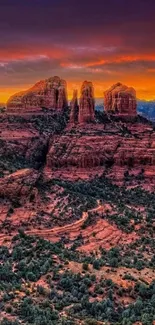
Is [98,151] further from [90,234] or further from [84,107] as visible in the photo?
[90,234]

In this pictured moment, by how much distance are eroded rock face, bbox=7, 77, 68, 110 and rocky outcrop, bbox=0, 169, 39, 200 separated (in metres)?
41.1

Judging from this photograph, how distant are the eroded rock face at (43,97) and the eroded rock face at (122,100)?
8.66 meters

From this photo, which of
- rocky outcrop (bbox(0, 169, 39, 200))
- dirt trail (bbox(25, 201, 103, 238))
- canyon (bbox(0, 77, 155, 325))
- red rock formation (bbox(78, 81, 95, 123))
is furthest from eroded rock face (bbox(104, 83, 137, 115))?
rocky outcrop (bbox(0, 169, 39, 200))

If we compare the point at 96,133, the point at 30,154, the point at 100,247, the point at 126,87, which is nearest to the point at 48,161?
the point at 30,154

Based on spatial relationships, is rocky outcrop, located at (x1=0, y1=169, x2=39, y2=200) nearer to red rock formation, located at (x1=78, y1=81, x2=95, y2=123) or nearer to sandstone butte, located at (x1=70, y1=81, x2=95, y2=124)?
red rock formation, located at (x1=78, y1=81, x2=95, y2=123)

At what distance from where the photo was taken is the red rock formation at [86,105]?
97.1 m

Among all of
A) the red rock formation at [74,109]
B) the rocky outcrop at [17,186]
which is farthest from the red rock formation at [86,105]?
the rocky outcrop at [17,186]

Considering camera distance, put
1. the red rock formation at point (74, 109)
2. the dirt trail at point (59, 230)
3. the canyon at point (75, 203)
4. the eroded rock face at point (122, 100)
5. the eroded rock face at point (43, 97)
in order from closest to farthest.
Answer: the canyon at point (75, 203) < the dirt trail at point (59, 230) < the red rock formation at point (74, 109) < the eroded rock face at point (43, 97) < the eroded rock face at point (122, 100)

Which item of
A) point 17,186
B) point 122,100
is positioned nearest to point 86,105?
point 122,100

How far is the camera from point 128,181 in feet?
289

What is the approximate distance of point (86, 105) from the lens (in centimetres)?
9762

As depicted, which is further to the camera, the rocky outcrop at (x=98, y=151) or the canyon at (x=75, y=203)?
the rocky outcrop at (x=98, y=151)

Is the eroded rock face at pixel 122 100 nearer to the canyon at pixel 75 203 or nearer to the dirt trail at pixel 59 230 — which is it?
the canyon at pixel 75 203

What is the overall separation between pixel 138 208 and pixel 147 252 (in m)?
18.6
